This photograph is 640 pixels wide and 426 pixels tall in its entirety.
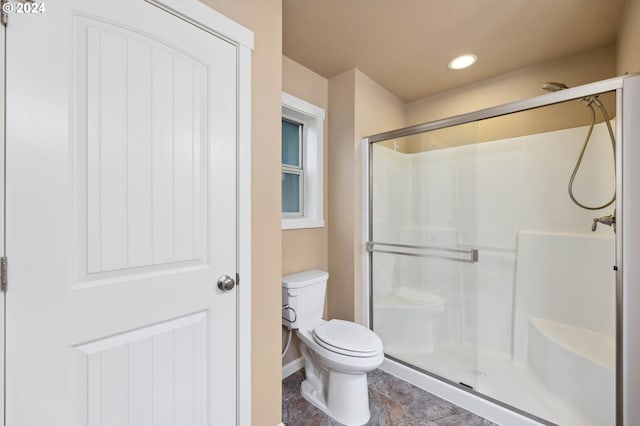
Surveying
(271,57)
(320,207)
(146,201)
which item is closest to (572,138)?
(320,207)

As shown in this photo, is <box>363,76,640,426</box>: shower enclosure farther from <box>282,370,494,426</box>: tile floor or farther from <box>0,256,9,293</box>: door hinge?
<box>0,256,9,293</box>: door hinge

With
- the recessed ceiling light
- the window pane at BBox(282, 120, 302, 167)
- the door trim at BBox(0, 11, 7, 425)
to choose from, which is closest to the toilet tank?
the window pane at BBox(282, 120, 302, 167)

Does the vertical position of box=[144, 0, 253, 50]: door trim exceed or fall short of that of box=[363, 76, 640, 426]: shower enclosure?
it exceeds it

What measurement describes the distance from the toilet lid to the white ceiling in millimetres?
1882

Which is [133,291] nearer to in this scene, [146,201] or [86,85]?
[146,201]

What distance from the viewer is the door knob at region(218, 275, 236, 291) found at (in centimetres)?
112

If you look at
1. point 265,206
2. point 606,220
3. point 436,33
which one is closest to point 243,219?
point 265,206

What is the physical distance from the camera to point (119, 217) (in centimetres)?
87

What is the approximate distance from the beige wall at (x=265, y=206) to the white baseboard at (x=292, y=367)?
0.62 m

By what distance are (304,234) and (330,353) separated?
861 mm

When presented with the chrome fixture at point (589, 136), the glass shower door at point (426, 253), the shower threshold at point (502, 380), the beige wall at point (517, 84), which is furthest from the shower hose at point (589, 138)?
the shower threshold at point (502, 380)

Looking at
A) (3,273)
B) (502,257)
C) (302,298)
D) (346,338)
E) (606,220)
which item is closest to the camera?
(3,273)

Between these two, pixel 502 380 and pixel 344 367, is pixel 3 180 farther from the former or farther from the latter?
pixel 502 380

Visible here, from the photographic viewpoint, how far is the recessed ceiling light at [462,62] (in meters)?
1.96
